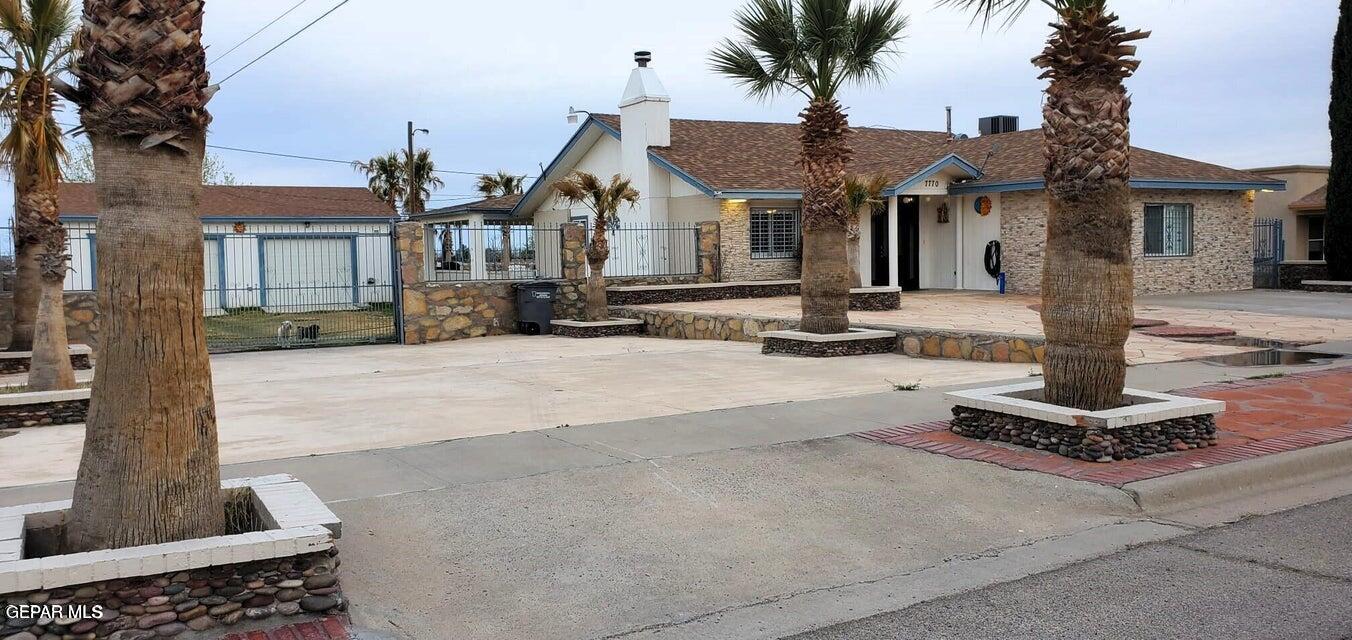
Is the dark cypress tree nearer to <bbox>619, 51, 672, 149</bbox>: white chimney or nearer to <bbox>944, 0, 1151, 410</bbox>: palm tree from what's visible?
<bbox>619, 51, 672, 149</bbox>: white chimney

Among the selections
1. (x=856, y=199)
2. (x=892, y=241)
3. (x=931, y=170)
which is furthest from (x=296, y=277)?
(x=931, y=170)

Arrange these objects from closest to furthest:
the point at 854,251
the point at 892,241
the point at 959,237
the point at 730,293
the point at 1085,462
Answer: the point at 1085,462
the point at 854,251
the point at 730,293
the point at 892,241
the point at 959,237

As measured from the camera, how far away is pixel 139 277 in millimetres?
4809

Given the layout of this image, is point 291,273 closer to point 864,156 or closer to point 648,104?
point 648,104

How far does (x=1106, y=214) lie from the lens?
7984 mm

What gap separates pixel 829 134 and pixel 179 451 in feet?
40.2

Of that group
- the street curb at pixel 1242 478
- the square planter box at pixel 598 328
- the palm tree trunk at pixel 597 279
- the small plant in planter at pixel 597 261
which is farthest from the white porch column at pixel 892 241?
the street curb at pixel 1242 478

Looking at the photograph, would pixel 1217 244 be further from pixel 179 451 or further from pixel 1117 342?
pixel 179 451

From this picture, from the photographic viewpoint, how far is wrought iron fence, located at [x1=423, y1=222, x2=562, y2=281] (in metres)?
22.5

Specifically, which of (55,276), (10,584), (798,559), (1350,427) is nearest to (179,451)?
(10,584)

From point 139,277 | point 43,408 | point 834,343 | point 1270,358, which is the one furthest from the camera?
point 834,343

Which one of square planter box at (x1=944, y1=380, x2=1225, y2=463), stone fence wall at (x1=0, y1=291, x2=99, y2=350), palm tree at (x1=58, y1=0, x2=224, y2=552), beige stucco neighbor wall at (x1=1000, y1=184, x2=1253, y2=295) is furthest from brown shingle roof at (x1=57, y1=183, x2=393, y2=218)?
palm tree at (x1=58, y1=0, x2=224, y2=552)

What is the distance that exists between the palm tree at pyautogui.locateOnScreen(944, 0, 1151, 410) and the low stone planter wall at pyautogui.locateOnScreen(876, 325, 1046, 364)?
17.3 feet

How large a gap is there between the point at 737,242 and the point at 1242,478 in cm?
1903
